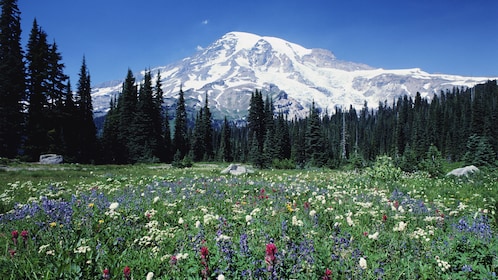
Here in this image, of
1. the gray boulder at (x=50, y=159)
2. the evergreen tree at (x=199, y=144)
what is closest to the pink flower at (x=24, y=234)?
the gray boulder at (x=50, y=159)

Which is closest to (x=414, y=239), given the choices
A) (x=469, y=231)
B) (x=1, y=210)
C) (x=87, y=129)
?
(x=469, y=231)

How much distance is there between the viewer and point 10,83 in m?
33.5

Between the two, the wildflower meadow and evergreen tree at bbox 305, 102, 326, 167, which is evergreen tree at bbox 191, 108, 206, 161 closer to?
evergreen tree at bbox 305, 102, 326, 167

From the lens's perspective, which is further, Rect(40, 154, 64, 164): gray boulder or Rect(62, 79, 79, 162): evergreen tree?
Rect(62, 79, 79, 162): evergreen tree

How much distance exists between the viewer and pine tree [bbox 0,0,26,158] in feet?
107

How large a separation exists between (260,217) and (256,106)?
65.0m

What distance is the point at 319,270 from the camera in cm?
383

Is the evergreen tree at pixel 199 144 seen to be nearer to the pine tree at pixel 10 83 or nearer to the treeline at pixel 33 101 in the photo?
the treeline at pixel 33 101

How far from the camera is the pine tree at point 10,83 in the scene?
3250cm

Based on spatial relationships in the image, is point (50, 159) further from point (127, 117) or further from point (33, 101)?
point (127, 117)

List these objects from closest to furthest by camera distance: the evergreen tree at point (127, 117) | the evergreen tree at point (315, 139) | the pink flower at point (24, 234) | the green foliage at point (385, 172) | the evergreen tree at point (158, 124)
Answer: the pink flower at point (24, 234) → the green foliage at point (385, 172) → the evergreen tree at point (127, 117) → the evergreen tree at point (315, 139) → the evergreen tree at point (158, 124)

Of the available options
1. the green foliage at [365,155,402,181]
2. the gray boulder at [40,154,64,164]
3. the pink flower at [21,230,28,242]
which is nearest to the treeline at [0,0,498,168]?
the gray boulder at [40,154,64,164]

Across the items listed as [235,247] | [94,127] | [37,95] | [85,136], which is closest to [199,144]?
[94,127]

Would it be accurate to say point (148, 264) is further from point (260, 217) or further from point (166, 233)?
point (260, 217)
